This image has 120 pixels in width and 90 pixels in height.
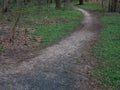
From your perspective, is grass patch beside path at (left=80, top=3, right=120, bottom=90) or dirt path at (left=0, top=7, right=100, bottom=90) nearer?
dirt path at (left=0, top=7, right=100, bottom=90)

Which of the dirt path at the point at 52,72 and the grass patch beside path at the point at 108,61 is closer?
the dirt path at the point at 52,72

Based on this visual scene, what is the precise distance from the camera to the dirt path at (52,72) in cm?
814

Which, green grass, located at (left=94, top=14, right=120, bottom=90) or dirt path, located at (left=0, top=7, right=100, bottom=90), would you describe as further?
green grass, located at (left=94, top=14, right=120, bottom=90)

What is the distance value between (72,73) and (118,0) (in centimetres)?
2741

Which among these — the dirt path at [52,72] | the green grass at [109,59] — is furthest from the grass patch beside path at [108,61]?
the dirt path at [52,72]

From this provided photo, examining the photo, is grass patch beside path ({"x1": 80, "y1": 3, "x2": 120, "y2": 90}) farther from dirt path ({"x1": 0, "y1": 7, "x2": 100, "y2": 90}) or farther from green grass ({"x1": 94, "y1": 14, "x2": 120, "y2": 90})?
dirt path ({"x1": 0, "y1": 7, "x2": 100, "y2": 90})

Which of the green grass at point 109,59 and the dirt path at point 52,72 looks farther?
the green grass at point 109,59

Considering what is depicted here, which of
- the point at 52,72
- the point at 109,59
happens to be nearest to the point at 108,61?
the point at 109,59

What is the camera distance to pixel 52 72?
30.6ft

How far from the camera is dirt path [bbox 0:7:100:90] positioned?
814cm

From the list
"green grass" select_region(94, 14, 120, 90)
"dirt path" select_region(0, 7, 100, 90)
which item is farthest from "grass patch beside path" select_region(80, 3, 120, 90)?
"dirt path" select_region(0, 7, 100, 90)

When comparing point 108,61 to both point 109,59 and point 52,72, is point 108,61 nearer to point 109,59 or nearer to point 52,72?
point 109,59

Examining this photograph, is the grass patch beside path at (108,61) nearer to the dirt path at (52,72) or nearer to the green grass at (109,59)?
the green grass at (109,59)

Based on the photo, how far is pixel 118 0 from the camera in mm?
34781
